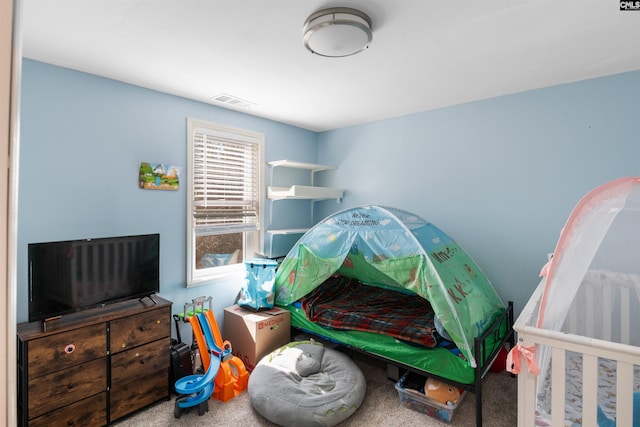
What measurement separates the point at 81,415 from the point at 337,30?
268 cm

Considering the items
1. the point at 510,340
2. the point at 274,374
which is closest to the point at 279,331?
the point at 274,374

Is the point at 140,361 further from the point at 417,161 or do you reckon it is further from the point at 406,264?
the point at 417,161

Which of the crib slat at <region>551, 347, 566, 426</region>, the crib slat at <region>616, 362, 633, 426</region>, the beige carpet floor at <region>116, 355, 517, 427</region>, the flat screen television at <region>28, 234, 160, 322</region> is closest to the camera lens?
the crib slat at <region>616, 362, 633, 426</region>

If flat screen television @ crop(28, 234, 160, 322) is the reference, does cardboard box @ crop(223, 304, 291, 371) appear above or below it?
below

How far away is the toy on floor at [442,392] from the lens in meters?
2.12

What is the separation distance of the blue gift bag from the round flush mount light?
1.95m

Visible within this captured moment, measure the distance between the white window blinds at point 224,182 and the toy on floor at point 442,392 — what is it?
7.18 ft

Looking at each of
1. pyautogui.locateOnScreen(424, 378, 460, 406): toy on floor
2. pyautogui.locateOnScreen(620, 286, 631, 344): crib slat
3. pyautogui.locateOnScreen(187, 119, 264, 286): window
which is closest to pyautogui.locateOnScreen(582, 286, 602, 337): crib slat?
pyautogui.locateOnScreen(620, 286, 631, 344): crib slat

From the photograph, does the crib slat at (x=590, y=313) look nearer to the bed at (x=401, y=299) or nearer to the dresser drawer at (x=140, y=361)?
the bed at (x=401, y=299)

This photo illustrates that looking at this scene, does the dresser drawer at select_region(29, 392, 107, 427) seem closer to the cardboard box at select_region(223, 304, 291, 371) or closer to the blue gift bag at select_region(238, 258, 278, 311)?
the cardboard box at select_region(223, 304, 291, 371)

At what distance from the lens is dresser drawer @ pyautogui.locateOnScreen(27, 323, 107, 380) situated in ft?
5.78

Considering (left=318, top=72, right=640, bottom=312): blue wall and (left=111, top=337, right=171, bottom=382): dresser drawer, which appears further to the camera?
(left=318, top=72, right=640, bottom=312): blue wall

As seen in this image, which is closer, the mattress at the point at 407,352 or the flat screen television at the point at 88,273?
the flat screen television at the point at 88,273

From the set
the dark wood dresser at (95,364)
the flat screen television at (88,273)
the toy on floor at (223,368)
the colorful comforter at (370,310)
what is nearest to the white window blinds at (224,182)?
the flat screen television at (88,273)
